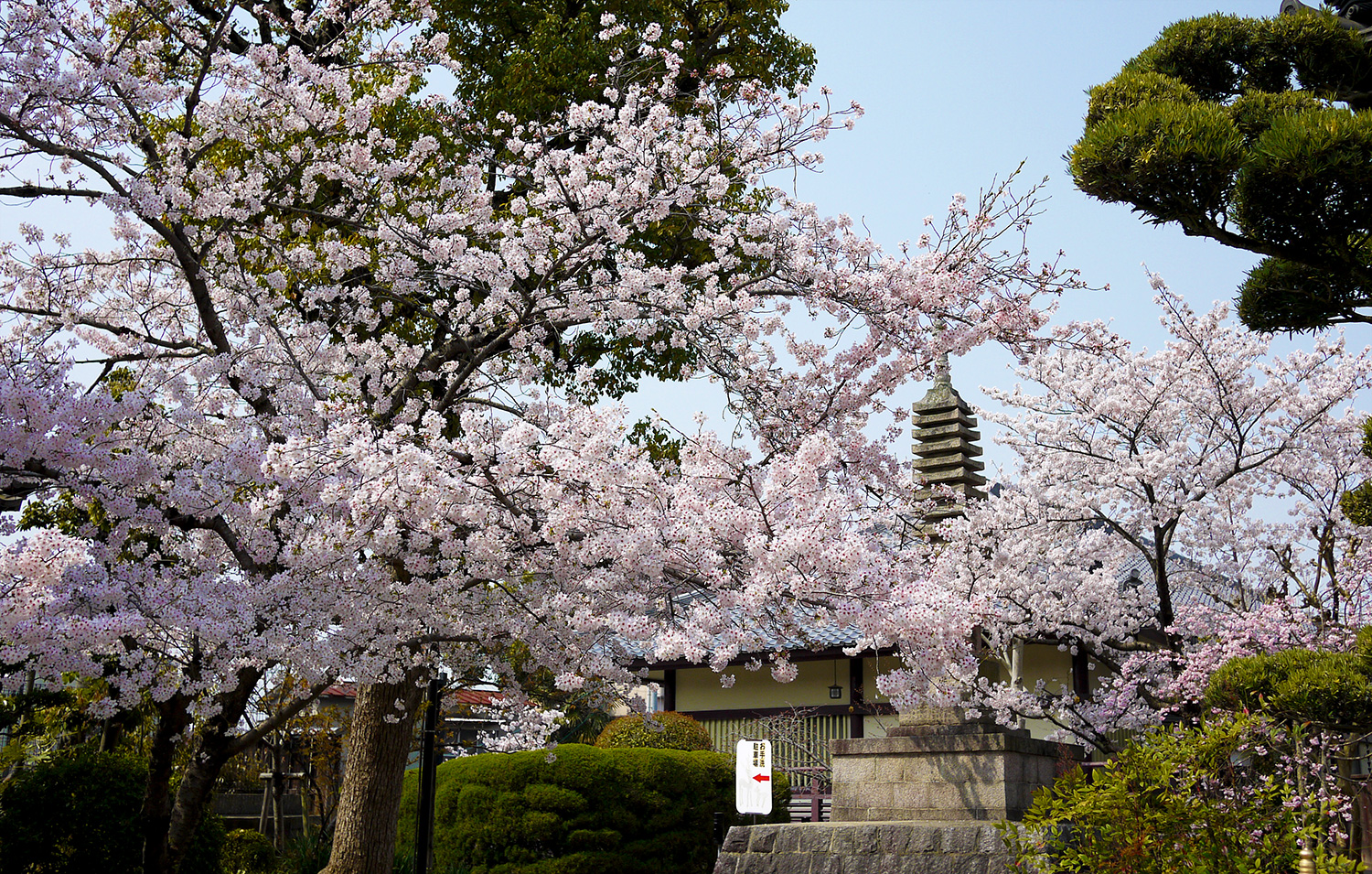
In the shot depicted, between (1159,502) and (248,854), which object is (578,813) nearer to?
(248,854)

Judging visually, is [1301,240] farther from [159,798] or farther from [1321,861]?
[159,798]

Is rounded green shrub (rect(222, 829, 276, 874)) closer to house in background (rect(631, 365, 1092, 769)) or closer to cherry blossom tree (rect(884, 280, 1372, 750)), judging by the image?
house in background (rect(631, 365, 1092, 769))

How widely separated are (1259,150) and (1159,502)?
19.5 ft

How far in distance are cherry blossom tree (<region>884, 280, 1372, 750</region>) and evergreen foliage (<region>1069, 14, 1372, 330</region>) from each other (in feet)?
13.5

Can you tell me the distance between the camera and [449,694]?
43.3 ft

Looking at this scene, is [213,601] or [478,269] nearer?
[213,601]

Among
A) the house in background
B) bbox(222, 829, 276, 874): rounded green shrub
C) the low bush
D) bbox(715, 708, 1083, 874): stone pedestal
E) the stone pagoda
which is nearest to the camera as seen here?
the low bush

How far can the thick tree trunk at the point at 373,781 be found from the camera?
10094 millimetres

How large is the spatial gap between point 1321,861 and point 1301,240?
4548mm

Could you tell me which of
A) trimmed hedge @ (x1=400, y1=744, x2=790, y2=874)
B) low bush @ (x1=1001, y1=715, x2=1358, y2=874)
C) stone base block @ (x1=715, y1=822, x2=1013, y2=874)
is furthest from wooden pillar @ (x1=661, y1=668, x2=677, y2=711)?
low bush @ (x1=1001, y1=715, x2=1358, y2=874)

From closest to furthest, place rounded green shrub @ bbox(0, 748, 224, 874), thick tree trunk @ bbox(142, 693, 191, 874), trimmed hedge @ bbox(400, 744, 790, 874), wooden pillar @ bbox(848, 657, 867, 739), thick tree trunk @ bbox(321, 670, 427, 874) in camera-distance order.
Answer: thick tree trunk @ bbox(142, 693, 191, 874) → thick tree trunk @ bbox(321, 670, 427, 874) → rounded green shrub @ bbox(0, 748, 224, 874) → trimmed hedge @ bbox(400, 744, 790, 874) → wooden pillar @ bbox(848, 657, 867, 739)

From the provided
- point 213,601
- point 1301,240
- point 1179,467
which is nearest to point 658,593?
point 213,601

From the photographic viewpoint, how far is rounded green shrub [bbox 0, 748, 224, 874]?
1027 cm

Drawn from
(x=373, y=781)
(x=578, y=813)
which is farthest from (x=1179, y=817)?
(x=578, y=813)
